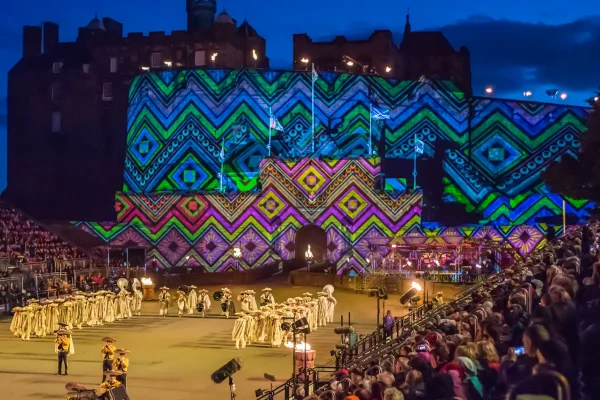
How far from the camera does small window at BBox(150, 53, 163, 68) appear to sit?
61531mm

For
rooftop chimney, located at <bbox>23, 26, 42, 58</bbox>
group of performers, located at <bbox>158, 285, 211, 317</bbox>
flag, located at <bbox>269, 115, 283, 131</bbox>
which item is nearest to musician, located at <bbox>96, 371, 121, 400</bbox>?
group of performers, located at <bbox>158, 285, 211, 317</bbox>

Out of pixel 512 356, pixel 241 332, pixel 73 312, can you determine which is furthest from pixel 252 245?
pixel 512 356

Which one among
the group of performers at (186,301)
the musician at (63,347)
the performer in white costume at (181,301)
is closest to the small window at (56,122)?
the group of performers at (186,301)

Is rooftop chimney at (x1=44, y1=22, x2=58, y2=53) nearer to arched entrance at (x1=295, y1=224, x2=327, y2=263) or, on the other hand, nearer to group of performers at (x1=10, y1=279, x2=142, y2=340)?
arched entrance at (x1=295, y1=224, x2=327, y2=263)

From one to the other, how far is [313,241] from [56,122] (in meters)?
25.7

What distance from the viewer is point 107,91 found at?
6303cm

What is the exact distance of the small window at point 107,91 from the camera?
62969mm

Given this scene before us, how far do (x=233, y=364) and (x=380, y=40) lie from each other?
47.1 meters

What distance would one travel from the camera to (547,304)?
26.9 ft

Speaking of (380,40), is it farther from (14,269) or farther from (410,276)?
(14,269)

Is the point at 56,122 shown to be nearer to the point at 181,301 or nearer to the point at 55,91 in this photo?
the point at 55,91

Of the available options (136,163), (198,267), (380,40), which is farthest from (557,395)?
(380,40)

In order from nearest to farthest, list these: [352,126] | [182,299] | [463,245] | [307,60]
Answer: [182,299], [463,245], [352,126], [307,60]

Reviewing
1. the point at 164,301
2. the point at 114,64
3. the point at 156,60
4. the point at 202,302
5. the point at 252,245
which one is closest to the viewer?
the point at 202,302
